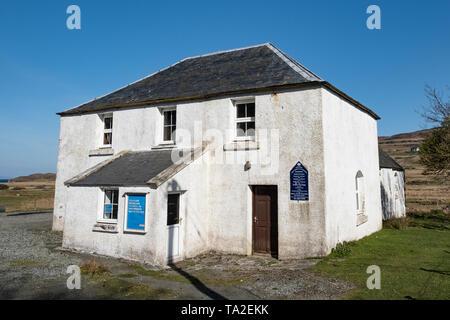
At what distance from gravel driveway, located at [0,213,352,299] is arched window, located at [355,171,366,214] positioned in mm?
5506

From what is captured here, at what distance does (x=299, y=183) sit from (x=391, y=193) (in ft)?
40.6

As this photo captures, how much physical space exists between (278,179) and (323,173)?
1509mm

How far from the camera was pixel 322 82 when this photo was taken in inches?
398

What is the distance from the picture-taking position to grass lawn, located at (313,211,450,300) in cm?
665

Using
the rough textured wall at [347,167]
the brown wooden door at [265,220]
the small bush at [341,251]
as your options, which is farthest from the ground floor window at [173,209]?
the small bush at [341,251]

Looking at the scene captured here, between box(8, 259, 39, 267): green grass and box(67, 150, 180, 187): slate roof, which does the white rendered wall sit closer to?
box(67, 150, 180, 187): slate roof

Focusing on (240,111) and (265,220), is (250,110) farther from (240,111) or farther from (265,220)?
(265,220)

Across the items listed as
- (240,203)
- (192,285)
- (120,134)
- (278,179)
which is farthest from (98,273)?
(120,134)

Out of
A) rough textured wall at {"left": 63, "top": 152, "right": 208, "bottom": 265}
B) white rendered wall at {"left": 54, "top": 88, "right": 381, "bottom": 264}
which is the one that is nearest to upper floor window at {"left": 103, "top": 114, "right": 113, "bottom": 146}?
white rendered wall at {"left": 54, "top": 88, "right": 381, "bottom": 264}

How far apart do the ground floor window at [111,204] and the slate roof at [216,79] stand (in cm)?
416

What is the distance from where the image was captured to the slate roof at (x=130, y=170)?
10359mm

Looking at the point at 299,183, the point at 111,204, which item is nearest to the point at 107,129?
the point at 111,204

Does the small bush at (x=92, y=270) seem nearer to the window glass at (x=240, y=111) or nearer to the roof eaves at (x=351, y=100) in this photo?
the window glass at (x=240, y=111)
